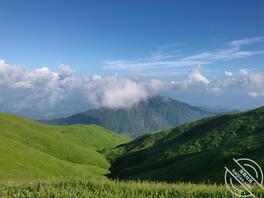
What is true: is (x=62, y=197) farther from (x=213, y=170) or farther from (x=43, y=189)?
(x=213, y=170)

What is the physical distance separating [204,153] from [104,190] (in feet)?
226

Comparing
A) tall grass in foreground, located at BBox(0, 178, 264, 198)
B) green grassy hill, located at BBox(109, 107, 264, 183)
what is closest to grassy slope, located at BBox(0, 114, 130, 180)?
green grassy hill, located at BBox(109, 107, 264, 183)

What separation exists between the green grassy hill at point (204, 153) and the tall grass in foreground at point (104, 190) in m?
42.2

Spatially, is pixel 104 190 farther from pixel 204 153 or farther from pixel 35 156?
pixel 35 156

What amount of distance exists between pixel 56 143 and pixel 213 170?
7994 centimetres

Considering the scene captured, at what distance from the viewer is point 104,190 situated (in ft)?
60.2

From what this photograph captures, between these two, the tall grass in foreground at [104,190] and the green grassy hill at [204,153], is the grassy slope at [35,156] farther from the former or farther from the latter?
the tall grass in foreground at [104,190]

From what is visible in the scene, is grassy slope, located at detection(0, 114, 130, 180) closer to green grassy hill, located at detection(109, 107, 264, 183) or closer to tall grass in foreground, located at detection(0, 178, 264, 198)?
green grassy hill, located at detection(109, 107, 264, 183)

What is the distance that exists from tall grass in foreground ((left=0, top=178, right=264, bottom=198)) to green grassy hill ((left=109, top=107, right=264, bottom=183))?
138 ft

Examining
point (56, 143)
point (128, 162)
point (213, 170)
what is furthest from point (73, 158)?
point (213, 170)

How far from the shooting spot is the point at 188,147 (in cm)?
11344

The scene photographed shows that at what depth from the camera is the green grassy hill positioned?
244 feet

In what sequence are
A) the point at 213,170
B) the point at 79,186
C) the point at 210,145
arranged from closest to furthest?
the point at 79,186
the point at 213,170
the point at 210,145

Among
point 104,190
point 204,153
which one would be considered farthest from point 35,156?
point 104,190
